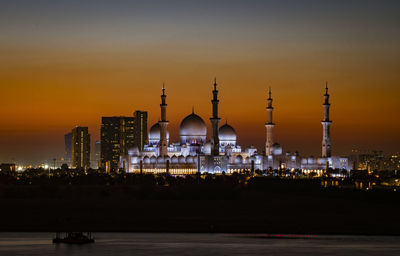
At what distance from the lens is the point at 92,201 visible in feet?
258

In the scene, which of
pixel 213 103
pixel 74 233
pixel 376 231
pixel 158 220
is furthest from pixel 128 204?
pixel 213 103

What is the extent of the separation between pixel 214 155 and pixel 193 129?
591 inches

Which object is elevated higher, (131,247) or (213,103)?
(213,103)

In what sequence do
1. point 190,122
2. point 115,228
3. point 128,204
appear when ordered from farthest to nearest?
point 190,122 → point 128,204 → point 115,228

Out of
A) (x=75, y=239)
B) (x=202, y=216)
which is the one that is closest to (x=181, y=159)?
(x=202, y=216)

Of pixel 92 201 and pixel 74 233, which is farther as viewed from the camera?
pixel 92 201

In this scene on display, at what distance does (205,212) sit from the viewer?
217ft

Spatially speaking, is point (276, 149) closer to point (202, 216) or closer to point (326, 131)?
point (326, 131)

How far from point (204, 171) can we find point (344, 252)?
111 meters

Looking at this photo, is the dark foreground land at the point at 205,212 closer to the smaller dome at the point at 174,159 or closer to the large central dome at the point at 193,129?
the smaller dome at the point at 174,159

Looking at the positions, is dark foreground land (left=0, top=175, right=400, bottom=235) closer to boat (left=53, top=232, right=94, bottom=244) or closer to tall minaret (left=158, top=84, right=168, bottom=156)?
boat (left=53, top=232, right=94, bottom=244)

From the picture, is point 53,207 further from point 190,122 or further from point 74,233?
point 190,122

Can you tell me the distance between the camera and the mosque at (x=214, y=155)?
156 m

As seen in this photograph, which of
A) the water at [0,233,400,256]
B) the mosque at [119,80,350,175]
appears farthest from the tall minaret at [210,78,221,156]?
the water at [0,233,400,256]
